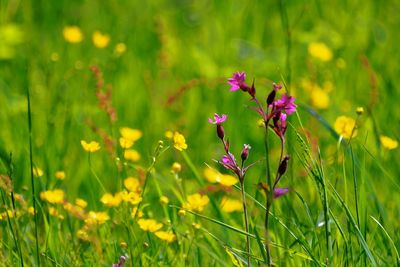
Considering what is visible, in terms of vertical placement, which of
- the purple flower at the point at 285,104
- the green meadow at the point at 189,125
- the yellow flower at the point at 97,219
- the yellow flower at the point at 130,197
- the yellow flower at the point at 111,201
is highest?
the purple flower at the point at 285,104

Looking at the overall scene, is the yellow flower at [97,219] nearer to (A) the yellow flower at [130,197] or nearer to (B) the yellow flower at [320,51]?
(A) the yellow flower at [130,197]

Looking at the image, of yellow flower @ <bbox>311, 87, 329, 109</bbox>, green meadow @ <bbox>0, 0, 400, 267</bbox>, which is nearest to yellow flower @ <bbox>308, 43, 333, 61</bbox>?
green meadow @ <bbox>0, 0, 400, 267</bbox>

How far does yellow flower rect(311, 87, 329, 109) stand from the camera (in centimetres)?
338

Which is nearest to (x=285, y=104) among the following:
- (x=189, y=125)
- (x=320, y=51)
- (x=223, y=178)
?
(x=223, y=178)

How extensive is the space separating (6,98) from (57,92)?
0.21m

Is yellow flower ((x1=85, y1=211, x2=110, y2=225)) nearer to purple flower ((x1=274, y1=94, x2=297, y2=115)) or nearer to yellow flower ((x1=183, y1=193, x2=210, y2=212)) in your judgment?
yellow flower ((x1=183, y1=193, x2=210, y2=212))

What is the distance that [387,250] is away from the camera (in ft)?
6.98

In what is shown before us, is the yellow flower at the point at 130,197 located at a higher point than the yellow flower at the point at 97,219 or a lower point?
→ higher

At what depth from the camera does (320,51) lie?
12.4 ft

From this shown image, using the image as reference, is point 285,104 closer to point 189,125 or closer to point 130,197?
point 130,197

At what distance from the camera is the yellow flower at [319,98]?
338 cm

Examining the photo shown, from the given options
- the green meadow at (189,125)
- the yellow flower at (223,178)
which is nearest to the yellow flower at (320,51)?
the green meadow at (189,125)

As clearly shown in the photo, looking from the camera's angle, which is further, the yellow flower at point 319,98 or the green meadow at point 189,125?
the yellow flower at point 319,98

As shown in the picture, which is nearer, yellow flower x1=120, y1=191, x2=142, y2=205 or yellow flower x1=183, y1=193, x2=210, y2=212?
yellow flower x1=120, y1=191, x2=142, y2=205
